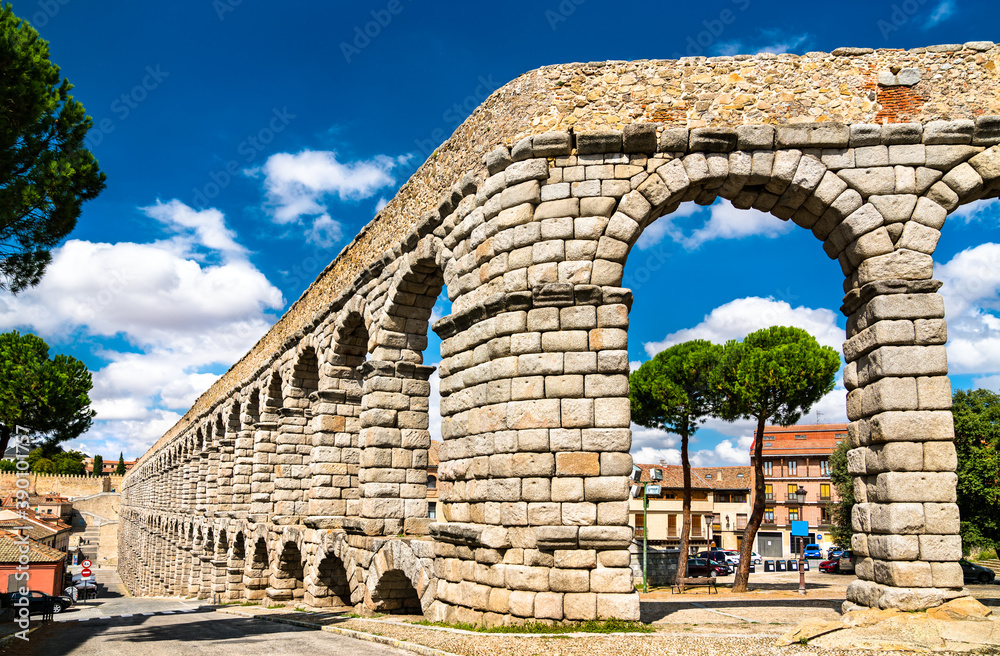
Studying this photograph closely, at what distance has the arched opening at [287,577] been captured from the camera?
16688 millimetres

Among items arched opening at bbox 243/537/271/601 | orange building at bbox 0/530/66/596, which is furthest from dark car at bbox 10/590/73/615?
arched opening at bbox 243/537/271/601

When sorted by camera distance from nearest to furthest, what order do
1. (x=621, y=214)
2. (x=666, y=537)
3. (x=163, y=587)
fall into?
(x=621, y=214) → (x=163, y=587) → (x=666, y=537)

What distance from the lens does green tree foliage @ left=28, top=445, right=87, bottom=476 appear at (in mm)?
70250

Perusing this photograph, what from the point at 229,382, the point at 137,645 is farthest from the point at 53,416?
the point at 137,645

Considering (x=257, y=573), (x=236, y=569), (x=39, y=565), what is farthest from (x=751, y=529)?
(x=39, y=565)

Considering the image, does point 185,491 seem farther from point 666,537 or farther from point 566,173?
point 566,173

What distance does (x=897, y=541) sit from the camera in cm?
722

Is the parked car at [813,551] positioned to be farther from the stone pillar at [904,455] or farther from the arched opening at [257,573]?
the stone pillar at [904,455]

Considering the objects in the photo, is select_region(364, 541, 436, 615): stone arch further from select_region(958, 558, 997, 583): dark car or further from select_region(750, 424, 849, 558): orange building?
select_region(750, 424, 849, 558): orange building

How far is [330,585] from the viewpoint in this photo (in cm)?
1434

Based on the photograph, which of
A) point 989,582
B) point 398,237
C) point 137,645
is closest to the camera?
point 137,645

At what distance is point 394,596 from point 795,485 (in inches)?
1788

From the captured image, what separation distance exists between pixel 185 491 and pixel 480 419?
30.1m

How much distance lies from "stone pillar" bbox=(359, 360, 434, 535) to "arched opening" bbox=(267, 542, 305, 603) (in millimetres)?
5329
